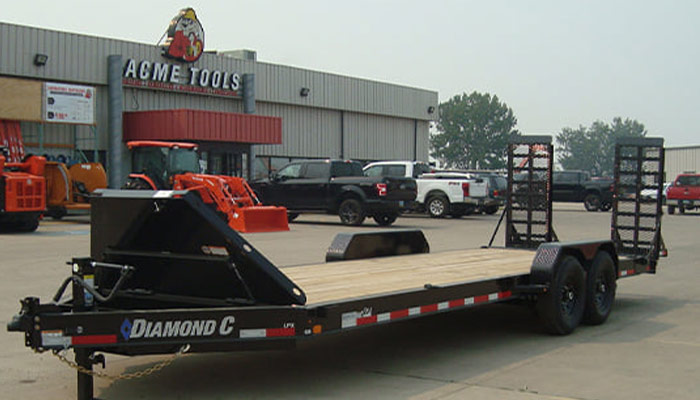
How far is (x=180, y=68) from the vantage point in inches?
1496

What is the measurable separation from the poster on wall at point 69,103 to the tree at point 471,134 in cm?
10731

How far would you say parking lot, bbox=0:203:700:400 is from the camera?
641cm

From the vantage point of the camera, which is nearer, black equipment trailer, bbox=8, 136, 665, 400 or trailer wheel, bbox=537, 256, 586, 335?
black equipment trailer, bbox=8, 136, 665, 400

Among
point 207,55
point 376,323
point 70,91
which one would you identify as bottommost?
point 376,323

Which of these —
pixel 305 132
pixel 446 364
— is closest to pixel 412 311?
pixel 446 364

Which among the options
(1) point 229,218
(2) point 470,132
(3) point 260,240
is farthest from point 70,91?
(2) point 470,132

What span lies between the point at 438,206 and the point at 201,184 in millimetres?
10320

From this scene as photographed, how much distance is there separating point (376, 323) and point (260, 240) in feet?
44.6

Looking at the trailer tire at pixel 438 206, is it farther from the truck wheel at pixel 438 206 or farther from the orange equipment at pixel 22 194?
the orange equipment at pixel 22 194

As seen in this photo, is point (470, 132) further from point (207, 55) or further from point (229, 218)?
point (229, 218)

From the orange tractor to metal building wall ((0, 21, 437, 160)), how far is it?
7.68 metres

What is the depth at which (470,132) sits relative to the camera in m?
137

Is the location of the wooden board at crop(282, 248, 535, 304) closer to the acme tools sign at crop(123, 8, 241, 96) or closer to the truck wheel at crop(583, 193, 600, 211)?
the acme tools sign at crop(123, 8, 241, 96)

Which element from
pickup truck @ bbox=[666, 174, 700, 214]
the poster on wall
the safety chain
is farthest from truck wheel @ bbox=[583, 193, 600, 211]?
the safety chain
